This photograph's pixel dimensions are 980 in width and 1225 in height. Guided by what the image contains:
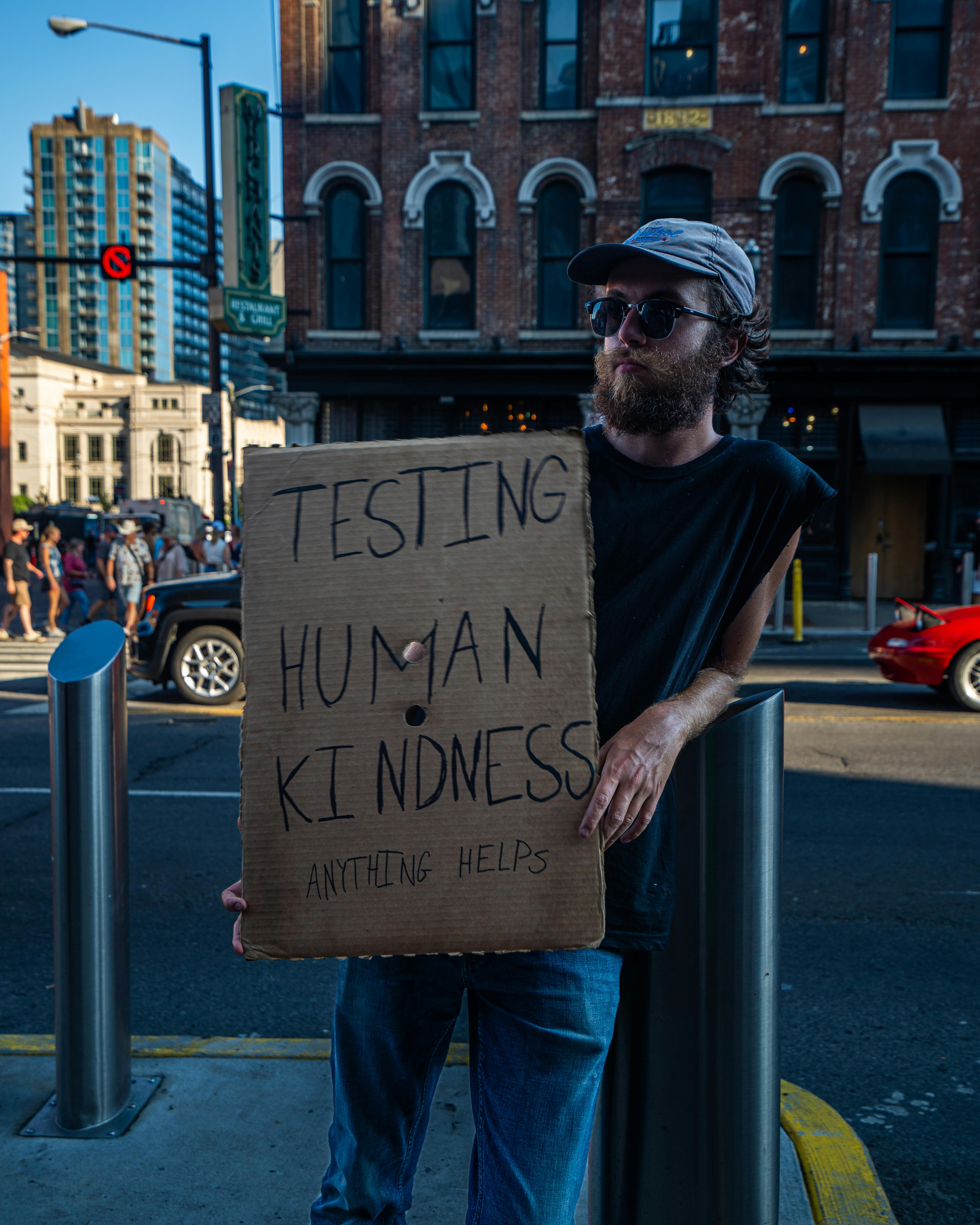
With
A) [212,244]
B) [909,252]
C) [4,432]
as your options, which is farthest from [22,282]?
[909,252]

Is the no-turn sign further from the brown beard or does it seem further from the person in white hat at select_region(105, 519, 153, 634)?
the brown beard

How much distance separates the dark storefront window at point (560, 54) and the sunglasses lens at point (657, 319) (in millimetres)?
19323

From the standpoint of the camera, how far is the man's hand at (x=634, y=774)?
1.46m

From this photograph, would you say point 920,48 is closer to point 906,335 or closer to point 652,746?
point 906,335

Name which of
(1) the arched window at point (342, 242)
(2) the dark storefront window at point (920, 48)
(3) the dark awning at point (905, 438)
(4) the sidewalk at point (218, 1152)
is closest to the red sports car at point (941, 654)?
(4) the sidewalk at point (218, 1152)

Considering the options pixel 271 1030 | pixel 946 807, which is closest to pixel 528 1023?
pixel 271 1030

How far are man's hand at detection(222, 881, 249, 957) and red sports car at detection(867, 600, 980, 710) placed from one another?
Answer: 337 inches

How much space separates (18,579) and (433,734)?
15.2 m

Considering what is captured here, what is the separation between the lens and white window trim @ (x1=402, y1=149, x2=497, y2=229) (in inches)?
742

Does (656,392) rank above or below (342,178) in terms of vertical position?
below

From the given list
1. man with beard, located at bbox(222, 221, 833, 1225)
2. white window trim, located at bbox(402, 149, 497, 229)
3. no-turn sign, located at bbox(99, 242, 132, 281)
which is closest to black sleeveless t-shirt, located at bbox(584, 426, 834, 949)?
man with beard, located at bbox(222, 221, 833, 1225)

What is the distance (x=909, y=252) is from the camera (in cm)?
1831

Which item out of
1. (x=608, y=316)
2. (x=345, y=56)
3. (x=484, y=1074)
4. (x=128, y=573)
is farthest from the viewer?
(x=345, y=56)

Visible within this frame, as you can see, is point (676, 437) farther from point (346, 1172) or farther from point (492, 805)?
point (346, 1172)
